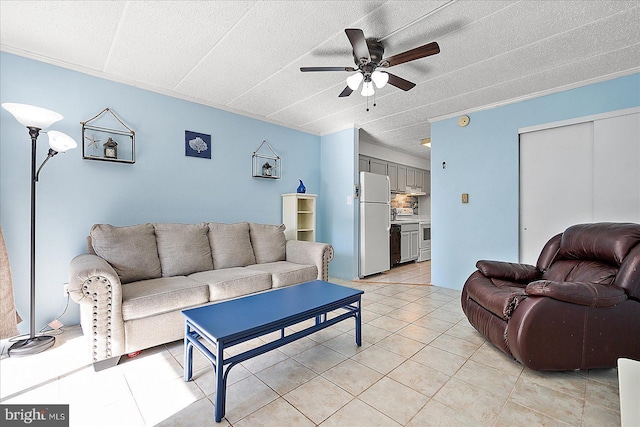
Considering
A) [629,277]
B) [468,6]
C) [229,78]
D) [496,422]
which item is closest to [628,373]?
[496,422]

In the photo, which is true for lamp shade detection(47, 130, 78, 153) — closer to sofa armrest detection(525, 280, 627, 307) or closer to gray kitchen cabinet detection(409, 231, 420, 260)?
A: sofa armrest detection(525, 280, 627, 307)

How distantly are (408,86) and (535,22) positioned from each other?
0.94 metres

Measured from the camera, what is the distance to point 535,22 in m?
2.05

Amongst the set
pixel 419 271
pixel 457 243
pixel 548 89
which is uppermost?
pixel 548 89

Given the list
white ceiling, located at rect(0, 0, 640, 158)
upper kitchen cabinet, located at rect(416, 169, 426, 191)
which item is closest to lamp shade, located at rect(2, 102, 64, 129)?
white ceiling, located at rect(0, 0, 640, 158)

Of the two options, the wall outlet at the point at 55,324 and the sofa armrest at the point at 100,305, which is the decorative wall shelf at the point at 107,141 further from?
the wall outlet at the point at 55,324

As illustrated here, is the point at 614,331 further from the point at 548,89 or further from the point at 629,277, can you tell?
the point at 548,89

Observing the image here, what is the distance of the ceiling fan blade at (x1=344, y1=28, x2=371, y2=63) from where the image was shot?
1.81m

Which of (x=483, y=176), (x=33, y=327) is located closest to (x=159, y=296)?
(x=33, y=327)

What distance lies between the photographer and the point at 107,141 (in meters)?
2.82

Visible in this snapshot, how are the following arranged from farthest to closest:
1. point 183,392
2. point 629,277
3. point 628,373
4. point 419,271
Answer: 1. point 419,271
2. point 629,277
3. point 183,392
4. point 628,373

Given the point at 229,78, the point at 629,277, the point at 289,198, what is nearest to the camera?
the point at 629,277

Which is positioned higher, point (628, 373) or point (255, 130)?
point (255, 130)

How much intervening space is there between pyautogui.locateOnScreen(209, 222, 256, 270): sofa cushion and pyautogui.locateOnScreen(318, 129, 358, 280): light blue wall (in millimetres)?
1703
